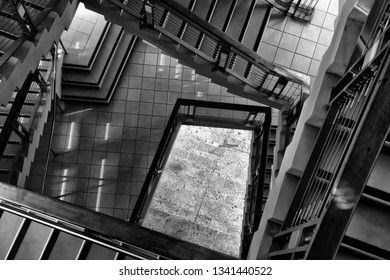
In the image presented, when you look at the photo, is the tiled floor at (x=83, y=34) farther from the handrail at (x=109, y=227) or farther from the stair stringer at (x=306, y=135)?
the handrail at (x=109, y=227)

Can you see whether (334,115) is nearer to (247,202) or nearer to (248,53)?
(248,53)

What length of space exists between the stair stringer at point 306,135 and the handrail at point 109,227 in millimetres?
2699

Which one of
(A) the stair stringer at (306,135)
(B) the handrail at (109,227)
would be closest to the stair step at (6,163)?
(B) the handrail at (109,227)

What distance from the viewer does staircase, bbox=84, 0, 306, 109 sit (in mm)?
6238

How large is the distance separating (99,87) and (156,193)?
266 centimetres

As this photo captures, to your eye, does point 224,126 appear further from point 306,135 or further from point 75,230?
point 75,230

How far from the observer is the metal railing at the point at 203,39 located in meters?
6.07

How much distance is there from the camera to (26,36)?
17.4 ft

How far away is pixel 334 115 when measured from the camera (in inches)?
187

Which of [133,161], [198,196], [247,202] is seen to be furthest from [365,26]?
[133,161]

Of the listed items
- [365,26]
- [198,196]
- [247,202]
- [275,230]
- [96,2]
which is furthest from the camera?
[198,196]

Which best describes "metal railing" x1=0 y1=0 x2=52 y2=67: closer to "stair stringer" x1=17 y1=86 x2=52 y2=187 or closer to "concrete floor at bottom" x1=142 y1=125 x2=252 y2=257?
"stair stringer" x1=17 y1=86 x2=52 y2=187

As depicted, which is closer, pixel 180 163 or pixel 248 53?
pixel 248 53
